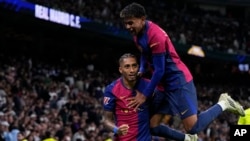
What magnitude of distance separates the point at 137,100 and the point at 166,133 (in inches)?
25.5

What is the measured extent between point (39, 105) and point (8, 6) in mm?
4158

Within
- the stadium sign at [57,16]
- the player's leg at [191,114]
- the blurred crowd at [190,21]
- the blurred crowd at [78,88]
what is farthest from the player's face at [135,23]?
the blurred crowd at [190,21]

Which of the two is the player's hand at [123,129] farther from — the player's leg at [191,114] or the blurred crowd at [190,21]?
the blurred crowd at [190,21]

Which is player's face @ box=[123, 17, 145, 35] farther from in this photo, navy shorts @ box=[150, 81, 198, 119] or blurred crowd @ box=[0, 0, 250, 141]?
blurred crowd @ box=[0, 0, 250, 141]

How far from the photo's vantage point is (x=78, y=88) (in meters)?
18.5

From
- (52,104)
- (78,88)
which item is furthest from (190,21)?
(52,104)

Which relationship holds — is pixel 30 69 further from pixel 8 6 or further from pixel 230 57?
pixel 230 57

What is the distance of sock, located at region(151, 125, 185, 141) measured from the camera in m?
6.79

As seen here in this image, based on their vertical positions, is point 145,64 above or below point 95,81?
above

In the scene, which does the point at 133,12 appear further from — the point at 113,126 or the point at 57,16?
the point at 57,16

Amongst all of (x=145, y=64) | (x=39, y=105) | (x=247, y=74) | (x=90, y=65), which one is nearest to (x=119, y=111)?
(x=145, y=64)

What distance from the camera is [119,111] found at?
6727 mm

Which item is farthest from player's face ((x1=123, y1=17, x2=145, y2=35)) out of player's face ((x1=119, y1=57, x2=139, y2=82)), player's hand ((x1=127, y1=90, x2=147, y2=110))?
player's hand ((x1=127, y1=90, x2=147, y2=110))

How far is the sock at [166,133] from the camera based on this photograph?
679 centimetres
